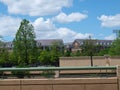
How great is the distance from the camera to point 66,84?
989 centimetres

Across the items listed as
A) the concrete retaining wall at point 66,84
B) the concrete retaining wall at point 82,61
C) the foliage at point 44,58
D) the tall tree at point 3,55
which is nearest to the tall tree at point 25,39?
the tall tree at point 3,55

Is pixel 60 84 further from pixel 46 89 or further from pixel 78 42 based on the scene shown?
pixel 78 42

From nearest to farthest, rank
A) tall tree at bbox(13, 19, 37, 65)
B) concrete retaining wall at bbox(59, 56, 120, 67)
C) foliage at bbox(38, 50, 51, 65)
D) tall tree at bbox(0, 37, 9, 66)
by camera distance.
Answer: concrete retaining wall at bbox(59, 56, 120, 67) → tall tree at bbox(13, 19, 37, 65) → tall tree at bbox(0, 37, 9, 66) → foliage at bbox(38, 50, 51, 65)

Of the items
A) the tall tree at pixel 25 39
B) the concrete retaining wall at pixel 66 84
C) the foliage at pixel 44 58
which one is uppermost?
the tall tree at pixel 25 39

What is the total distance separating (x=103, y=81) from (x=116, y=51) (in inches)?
2746

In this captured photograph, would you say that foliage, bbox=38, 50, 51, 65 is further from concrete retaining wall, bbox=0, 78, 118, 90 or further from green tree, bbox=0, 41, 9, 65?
concrete retaining wall, bbox=0, 78, 118, 90

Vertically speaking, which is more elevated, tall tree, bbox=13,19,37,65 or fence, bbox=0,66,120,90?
tall tree, bbox=13,19,37,65

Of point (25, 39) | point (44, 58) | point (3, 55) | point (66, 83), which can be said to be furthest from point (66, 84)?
point (44, 58)

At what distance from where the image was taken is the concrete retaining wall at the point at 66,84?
983 centimetres

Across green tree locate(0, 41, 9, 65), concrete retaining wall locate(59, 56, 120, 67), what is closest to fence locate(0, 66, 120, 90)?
concrete retaining wall locate(59, 56, 120, 67)

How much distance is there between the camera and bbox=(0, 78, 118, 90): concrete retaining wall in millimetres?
9828

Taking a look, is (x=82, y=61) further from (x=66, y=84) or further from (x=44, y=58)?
(x=66, y=84)

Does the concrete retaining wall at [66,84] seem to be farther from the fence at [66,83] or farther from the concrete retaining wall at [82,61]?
the concrete retaining wall at [82,61]

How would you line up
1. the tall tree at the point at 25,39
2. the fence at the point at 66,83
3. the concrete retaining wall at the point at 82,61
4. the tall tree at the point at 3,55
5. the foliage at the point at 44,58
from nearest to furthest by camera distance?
the fence at the point at 66,83
the concrete retaining wall at the point at 82,61
the tall tree at the point at 25,39
the tall tree at the point at 3,55
the foliage at the point at 44,58
